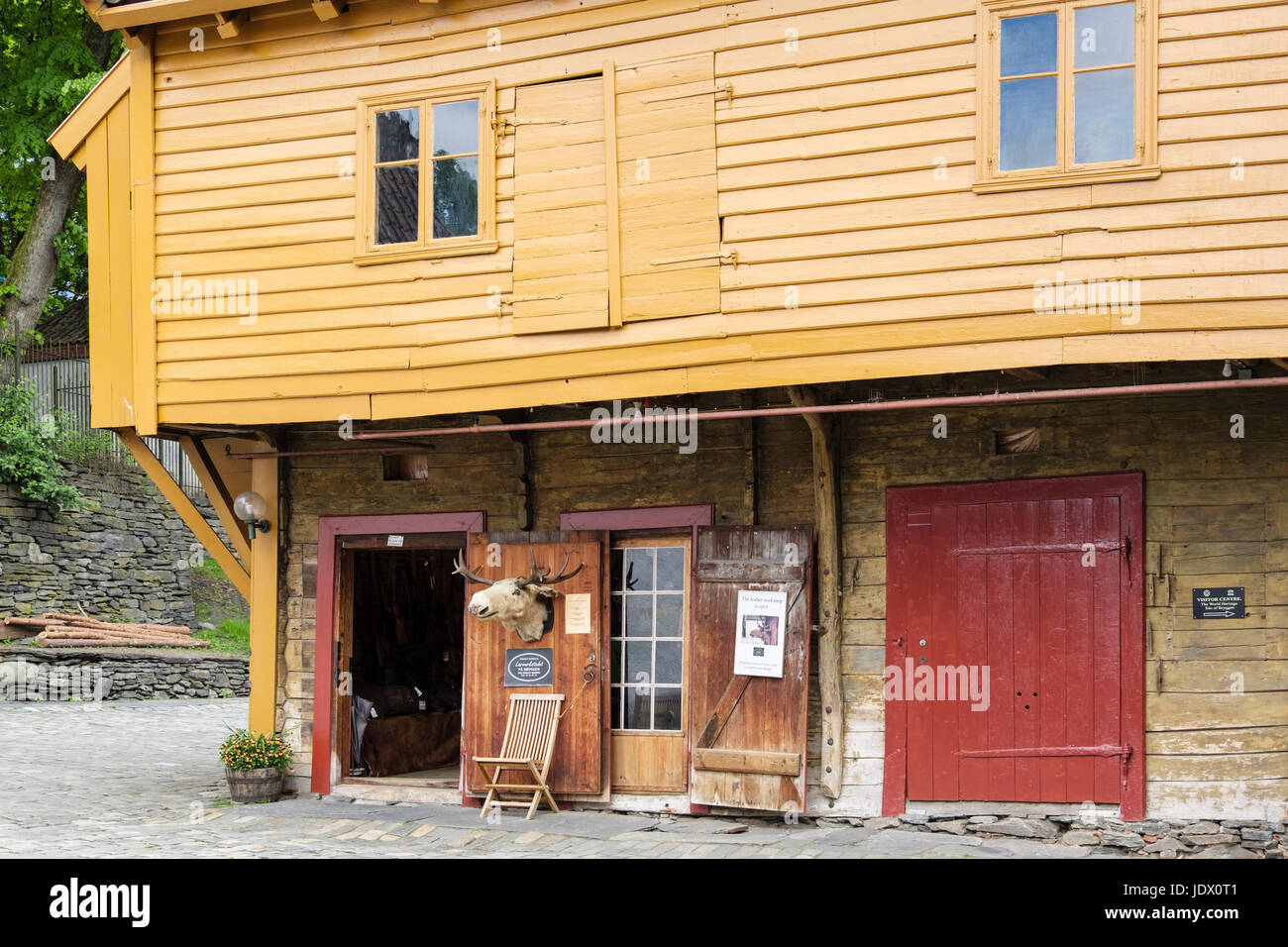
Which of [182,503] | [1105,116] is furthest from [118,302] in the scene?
[1105,116]

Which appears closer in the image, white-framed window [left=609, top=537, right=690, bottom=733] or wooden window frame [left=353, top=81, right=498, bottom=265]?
wooden window frame [left=353, top=81, right=498, bottom=265]

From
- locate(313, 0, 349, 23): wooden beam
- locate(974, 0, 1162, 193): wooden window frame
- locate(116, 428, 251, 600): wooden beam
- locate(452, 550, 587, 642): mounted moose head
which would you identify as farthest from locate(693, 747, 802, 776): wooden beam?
locate(313, 0, 349, 23): wooden beam

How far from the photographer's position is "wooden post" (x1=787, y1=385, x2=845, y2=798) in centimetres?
1027

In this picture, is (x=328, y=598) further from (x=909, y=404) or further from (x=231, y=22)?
→ (x=909, y=404)

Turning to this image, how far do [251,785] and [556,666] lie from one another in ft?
9.44

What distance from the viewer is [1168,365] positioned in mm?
9586

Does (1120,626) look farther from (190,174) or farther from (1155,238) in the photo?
(190,174)

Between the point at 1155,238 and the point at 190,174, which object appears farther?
the point at 190,174

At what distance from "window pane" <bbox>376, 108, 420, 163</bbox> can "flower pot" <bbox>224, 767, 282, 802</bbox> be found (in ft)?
17.2

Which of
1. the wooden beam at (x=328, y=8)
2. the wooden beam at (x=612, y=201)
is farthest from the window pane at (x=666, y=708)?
the wooden beam at (x=328, y=8)

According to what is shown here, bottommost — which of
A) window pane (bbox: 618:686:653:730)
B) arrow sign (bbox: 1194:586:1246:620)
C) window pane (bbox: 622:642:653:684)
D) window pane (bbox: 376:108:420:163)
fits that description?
window pane (bbox: 618:686:653:730)

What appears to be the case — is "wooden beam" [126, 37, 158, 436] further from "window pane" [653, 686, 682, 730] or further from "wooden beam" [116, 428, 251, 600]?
"window pane" [653, 686, 682, 730]

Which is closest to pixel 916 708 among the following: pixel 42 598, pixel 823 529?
pixel 823 529

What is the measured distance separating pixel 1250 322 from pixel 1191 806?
324cm
